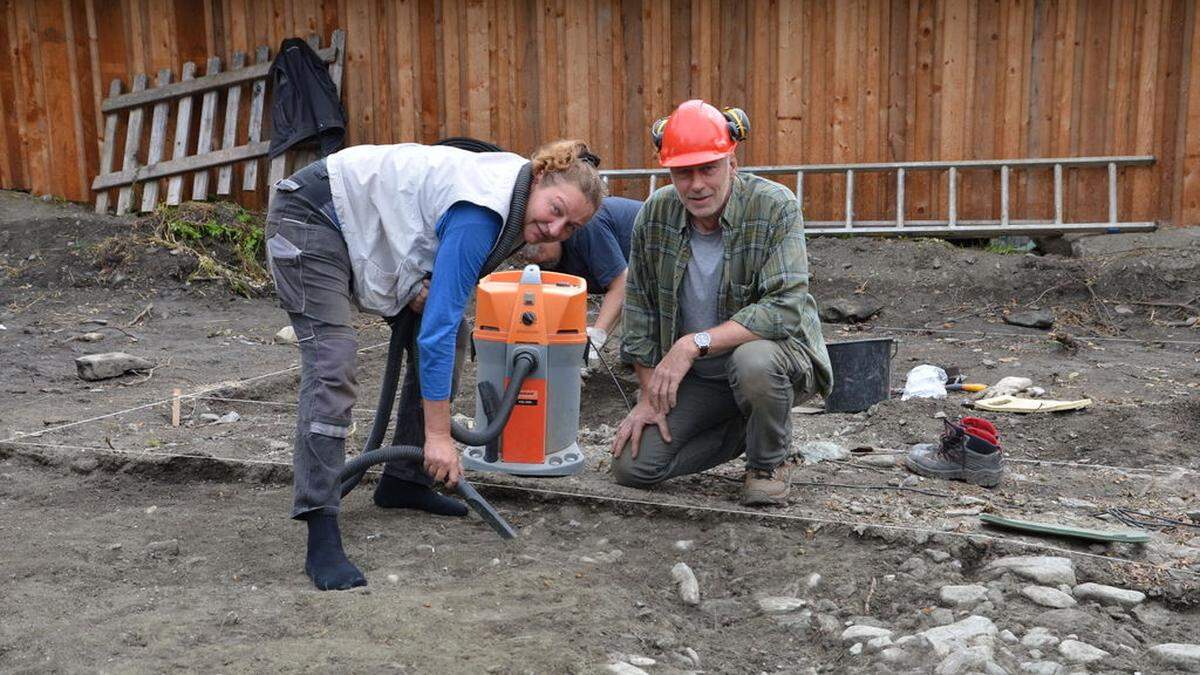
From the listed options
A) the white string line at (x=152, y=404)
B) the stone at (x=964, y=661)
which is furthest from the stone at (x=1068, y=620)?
the white string line at (x=152, y=404)

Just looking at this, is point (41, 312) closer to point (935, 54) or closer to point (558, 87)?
point (558, 87)

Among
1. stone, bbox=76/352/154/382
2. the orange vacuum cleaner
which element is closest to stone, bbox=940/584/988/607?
the orange vacuum cleaner

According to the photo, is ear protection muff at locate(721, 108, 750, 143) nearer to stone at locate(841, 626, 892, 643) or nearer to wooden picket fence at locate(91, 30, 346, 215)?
stone at locate(841, 626, 892, 643)

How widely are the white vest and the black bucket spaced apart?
2615 millimetres

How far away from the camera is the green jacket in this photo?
12.6ft

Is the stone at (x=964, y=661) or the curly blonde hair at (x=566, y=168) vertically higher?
the curly blonde hair at (x=566, y=168)

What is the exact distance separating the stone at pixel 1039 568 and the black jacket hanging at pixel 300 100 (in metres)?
7.59

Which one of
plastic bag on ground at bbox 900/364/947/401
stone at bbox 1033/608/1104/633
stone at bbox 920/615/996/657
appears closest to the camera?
stone at bbox 920/615/996/657

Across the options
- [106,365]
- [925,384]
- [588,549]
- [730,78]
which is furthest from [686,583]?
[730,78]

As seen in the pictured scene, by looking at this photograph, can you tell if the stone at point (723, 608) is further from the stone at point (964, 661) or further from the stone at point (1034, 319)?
the stone at point (1034, 319)

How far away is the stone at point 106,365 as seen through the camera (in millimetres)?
6191

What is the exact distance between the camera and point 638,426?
13.4ft

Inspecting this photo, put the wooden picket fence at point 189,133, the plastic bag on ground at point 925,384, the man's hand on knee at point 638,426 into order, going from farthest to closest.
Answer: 1. the wooden picket fence at point 189,133
2. the plastic bag on ground at point 925,384
3. the man's hand on knee at point 638,426

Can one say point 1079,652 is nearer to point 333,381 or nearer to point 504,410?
point 504,410
